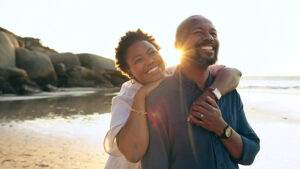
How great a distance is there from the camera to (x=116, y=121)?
1.92m

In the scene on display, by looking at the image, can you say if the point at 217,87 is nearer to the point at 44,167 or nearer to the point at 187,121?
the point at 187,121

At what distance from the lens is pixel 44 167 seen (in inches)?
207

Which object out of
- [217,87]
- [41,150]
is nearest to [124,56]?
[217,87]

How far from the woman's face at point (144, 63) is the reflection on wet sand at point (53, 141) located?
3.62m

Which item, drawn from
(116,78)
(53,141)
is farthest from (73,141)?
(116,78)

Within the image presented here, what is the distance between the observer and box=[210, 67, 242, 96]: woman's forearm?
6.06ft

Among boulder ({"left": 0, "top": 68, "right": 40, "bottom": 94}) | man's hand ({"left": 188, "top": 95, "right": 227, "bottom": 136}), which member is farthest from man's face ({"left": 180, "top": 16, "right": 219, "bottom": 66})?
boulder ({"left": 0, "top": 68, "right": 40, "bottom": 94})

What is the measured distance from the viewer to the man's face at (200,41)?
1765mm

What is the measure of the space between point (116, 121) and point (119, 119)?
0.03m

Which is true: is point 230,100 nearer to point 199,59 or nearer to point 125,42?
point 199,59

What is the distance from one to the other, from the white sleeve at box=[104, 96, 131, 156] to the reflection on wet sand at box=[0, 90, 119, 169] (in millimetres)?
3499

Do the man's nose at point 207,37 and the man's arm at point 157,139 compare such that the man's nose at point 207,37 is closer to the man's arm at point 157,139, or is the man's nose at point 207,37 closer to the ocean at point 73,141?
the man's arm at point 157,139

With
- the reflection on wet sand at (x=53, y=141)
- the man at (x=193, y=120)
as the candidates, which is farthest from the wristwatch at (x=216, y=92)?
the reflection on wet sand at (x=53, y=141)

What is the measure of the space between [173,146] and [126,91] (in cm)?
82
